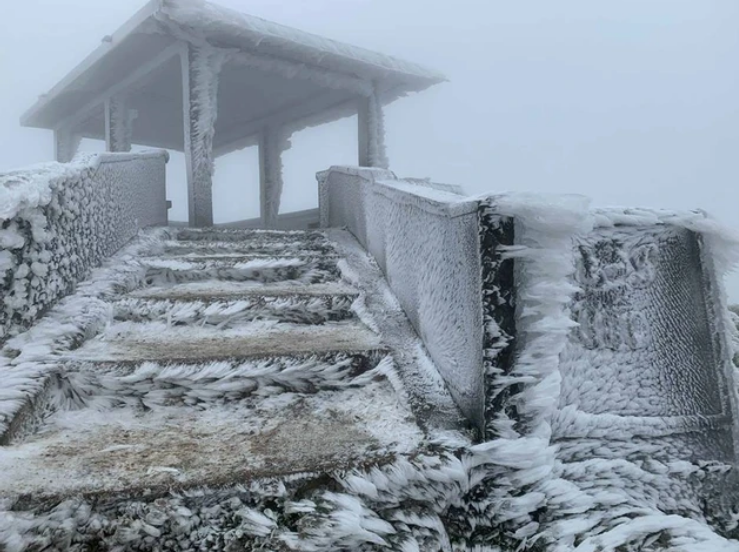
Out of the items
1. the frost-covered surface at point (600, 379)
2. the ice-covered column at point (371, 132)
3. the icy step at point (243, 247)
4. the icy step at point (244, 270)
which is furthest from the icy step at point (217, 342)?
the ice-covered column at point (371, 132)

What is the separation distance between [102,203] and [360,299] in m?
1.68

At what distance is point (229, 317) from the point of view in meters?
2.51

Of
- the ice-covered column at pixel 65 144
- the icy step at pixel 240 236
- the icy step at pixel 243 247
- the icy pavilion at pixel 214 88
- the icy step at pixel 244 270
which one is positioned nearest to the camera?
the icy step at pixel 244 270

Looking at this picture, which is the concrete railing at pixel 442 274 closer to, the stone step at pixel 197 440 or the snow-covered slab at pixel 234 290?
the stone step at pixel 197 440

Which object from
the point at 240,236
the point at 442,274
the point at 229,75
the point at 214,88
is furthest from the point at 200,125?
the point at 442,274

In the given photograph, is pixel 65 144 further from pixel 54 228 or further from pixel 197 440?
pixel 197 440

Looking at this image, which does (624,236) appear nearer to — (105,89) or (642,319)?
(642,319)

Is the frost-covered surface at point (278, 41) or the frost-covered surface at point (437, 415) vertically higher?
the frost-covered surface at point (278, 41)

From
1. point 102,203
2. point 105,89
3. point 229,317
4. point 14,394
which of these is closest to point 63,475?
point 14,394

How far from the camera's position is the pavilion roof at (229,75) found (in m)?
5.36

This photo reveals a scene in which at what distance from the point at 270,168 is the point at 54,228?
7.29 m

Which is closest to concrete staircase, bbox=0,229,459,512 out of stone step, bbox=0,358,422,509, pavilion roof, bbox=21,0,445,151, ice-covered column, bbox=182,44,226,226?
stone step, bbox=0,358,422,509

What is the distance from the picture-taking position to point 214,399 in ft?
6.04

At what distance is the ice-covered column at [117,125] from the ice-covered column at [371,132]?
→ 131 inches
